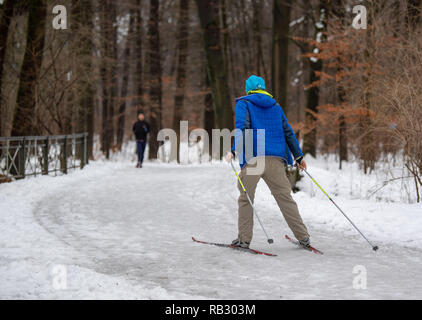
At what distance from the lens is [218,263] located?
6.21 metres

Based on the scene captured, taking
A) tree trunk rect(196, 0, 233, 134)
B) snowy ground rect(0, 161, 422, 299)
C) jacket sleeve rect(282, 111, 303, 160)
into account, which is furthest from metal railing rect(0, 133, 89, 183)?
jacket sleeve rect(282, 111, 303, 160)

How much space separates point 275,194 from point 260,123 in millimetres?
991

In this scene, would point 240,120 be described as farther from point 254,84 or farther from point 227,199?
point 227,199

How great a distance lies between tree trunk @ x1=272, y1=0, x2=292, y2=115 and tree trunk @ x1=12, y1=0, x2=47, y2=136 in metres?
8.06

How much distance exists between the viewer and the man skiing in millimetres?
6613

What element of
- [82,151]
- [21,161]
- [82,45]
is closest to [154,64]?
[82,45]

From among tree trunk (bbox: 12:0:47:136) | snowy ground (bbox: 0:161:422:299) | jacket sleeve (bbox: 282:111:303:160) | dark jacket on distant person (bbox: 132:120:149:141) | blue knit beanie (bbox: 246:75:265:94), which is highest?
tree trunk (bbox: 12:0:47:136)

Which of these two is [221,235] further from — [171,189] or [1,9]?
[1,9]

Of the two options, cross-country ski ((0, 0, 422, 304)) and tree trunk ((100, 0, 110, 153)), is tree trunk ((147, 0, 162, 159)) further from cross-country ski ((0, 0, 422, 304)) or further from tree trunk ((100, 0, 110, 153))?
cross-country ski ((0, 0, 422, 304))

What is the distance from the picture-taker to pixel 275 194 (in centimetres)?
675
